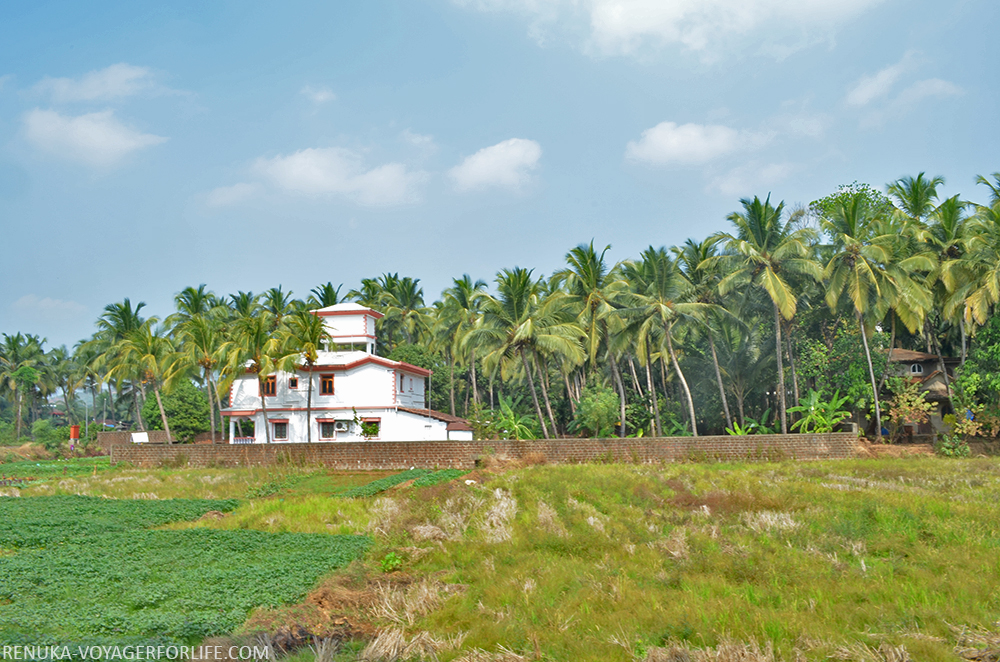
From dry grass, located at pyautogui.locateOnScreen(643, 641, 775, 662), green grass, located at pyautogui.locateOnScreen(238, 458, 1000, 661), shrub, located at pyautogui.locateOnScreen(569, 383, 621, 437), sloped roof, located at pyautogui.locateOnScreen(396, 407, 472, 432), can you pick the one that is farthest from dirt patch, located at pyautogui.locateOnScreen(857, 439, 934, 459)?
dry grass, located at pyautogui.locateOnScreen(643, 641, 775, 662)

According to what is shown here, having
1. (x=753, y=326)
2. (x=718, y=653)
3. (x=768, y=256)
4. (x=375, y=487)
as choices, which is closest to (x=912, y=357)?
(x=753, y=326)

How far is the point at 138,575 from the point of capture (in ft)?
35.2

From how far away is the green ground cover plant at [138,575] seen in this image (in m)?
8.14

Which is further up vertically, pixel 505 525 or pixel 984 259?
pixel 984 259

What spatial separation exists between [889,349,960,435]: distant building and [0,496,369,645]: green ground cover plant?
33.7 metres

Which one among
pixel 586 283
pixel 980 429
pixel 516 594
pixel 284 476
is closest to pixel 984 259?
pixel 980 429

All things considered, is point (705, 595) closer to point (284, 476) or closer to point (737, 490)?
point (737, 490)

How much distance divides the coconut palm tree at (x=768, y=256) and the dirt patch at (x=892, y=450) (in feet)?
11.8

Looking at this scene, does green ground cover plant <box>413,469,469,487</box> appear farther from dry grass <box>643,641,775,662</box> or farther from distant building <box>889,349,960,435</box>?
distant building <box>889,349,960,435</box>

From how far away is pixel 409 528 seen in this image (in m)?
15.2

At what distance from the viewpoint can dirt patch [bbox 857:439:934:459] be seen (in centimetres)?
2959

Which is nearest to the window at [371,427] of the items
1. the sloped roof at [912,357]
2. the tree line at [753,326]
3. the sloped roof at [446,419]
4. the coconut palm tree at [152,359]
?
the sloped roof at [446,419]

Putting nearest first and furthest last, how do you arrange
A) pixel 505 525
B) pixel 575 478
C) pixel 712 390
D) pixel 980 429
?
pixel 505 525
pixel 575 478
pixel 980 429
pixel 712 390

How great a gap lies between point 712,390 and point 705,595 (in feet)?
106
